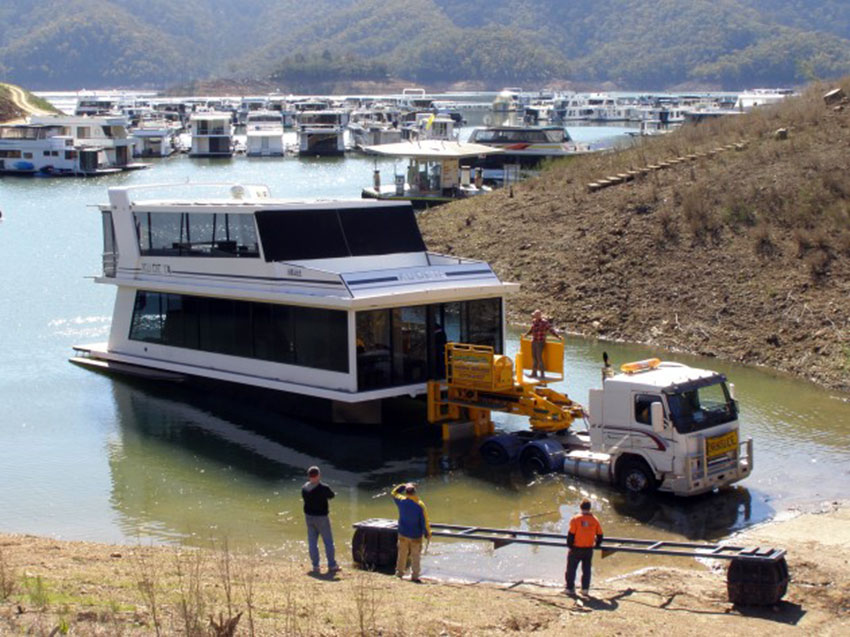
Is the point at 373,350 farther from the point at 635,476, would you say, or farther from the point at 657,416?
the point at 657,416

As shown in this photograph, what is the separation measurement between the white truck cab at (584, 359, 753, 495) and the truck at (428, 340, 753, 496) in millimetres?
14

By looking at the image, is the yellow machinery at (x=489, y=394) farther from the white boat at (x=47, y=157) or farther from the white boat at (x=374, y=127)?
the white boat at (x=374, y=127)

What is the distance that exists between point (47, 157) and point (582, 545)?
8221cm

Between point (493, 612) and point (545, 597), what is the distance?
45.6 inches

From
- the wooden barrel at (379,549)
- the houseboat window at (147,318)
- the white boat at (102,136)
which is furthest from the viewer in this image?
the white boat at (102,136)

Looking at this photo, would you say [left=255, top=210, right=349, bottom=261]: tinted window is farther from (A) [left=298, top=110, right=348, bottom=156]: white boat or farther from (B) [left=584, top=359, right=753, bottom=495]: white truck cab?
(A) [left=298, top=110, right=348, bottom=156]: white boat

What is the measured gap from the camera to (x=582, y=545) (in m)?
13.9

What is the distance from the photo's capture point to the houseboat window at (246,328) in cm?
2227

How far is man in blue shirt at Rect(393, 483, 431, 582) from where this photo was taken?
1415 cm

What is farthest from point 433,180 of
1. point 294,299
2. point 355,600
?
point 355,600

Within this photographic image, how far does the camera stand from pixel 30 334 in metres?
32.1

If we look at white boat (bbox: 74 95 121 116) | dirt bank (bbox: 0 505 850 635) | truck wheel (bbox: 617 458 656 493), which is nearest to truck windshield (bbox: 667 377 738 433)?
truck wheel (bbox: 617 458 656 493)

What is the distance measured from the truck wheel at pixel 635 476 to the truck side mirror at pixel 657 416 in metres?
0.67

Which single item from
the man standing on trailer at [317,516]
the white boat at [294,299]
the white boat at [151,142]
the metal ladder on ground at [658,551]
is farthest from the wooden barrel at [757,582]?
the white boat at [151,142]
